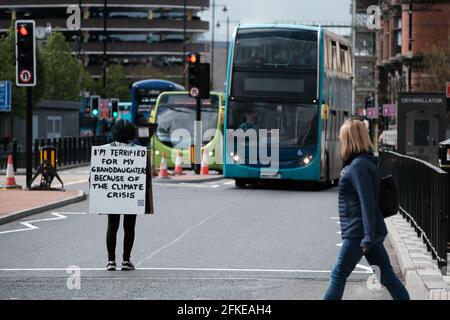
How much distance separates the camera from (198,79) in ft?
120

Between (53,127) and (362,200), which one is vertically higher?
(362,200)

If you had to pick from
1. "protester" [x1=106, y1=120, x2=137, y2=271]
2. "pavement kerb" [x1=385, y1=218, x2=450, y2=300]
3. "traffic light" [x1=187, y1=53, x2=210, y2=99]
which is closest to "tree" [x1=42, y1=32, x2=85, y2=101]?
"traffic light" [x1=187, y1=53, x2=210, y2=99]

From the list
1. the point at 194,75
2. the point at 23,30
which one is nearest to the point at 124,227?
the point at 23,30

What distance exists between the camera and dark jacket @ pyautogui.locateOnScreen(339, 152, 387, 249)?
8.57m

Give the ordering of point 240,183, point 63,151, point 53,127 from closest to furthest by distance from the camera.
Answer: point 240,183 → point 63,151 → point 53,127

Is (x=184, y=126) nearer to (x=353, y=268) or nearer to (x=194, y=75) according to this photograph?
(x=194, y=75)

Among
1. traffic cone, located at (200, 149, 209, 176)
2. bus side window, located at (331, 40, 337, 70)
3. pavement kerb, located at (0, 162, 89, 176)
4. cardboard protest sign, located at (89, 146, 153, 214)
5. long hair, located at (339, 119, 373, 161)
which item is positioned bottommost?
pavement kerb, located at (0, 162, 89, 176)

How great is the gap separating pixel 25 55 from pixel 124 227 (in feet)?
44.9

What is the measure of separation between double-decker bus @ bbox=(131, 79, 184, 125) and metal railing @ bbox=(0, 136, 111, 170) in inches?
79.0

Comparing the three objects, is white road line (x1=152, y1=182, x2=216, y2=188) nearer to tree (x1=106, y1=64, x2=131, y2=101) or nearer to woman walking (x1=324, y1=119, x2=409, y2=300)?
woman walking (x1=324, y1=119, x2=409, y2=300)

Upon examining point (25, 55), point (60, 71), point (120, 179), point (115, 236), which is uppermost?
point (60, 71)

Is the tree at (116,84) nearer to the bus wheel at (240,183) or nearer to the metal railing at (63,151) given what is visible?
the metal railing at (63,151)
